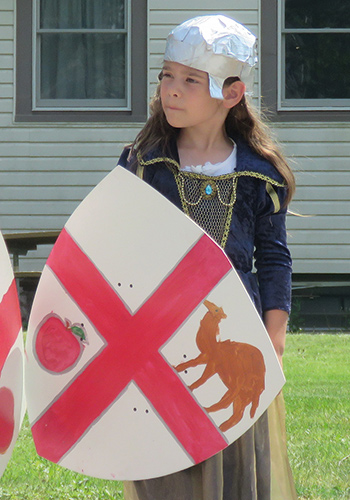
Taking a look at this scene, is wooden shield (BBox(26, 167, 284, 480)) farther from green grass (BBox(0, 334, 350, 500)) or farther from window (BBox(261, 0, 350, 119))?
window (BBox(261, 0, 350, 119))

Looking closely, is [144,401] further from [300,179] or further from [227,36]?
[300,179]

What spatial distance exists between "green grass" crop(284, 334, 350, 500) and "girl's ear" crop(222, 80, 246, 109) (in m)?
1.51

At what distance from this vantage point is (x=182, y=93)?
2.47m

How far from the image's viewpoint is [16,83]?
8.62 m

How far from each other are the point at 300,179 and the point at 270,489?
6.29 metres

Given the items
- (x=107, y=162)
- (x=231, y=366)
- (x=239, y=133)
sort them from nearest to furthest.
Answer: (x=231, y=366) → (x=239, y=133) → (x=107, y=162)

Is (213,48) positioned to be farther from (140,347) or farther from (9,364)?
(9,364)

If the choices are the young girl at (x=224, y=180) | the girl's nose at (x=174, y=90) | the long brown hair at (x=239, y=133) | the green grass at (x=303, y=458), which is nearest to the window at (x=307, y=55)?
the green grass at (x=303, y=458)

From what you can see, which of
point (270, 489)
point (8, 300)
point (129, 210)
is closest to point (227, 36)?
point (129, 210)

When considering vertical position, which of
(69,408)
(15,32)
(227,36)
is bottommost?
(69,408)

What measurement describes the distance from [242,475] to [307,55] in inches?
→ 273

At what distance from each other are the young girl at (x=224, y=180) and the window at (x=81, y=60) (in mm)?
6010

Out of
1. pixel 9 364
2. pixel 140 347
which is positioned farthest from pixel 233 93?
pixel 9 364

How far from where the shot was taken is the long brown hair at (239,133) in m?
2.57
